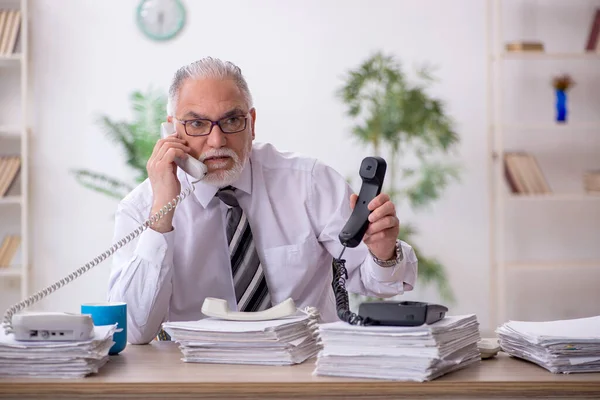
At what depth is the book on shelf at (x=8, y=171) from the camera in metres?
4.63

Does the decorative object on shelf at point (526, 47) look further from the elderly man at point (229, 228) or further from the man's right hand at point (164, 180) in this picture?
the man's right hand at point (164, 180)

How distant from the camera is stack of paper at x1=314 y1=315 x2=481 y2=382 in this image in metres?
1.35

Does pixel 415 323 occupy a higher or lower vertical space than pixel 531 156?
lower

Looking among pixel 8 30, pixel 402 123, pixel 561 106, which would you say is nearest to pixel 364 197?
pixel 402 123

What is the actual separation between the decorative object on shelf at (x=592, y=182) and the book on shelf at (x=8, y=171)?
10.7ft

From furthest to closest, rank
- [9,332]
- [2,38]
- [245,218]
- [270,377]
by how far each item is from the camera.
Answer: [2,38] → [245,218] → [9,332] → [270,377]

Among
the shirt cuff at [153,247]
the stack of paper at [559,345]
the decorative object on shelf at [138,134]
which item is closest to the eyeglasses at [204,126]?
the shirt cuff at [153,247]

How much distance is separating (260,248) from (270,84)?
289cm

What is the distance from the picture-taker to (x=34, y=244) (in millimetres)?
4918

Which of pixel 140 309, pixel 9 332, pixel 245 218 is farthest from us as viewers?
pixel 245 218

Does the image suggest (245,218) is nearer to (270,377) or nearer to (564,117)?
(270,377)

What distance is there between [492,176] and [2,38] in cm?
294

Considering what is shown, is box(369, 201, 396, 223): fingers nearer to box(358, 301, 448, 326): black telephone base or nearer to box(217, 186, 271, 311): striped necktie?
box(358, 301, 448, 326): black telephone base

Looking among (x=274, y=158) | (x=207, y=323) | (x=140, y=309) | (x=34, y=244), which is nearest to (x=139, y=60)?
(x=34, y=244)
